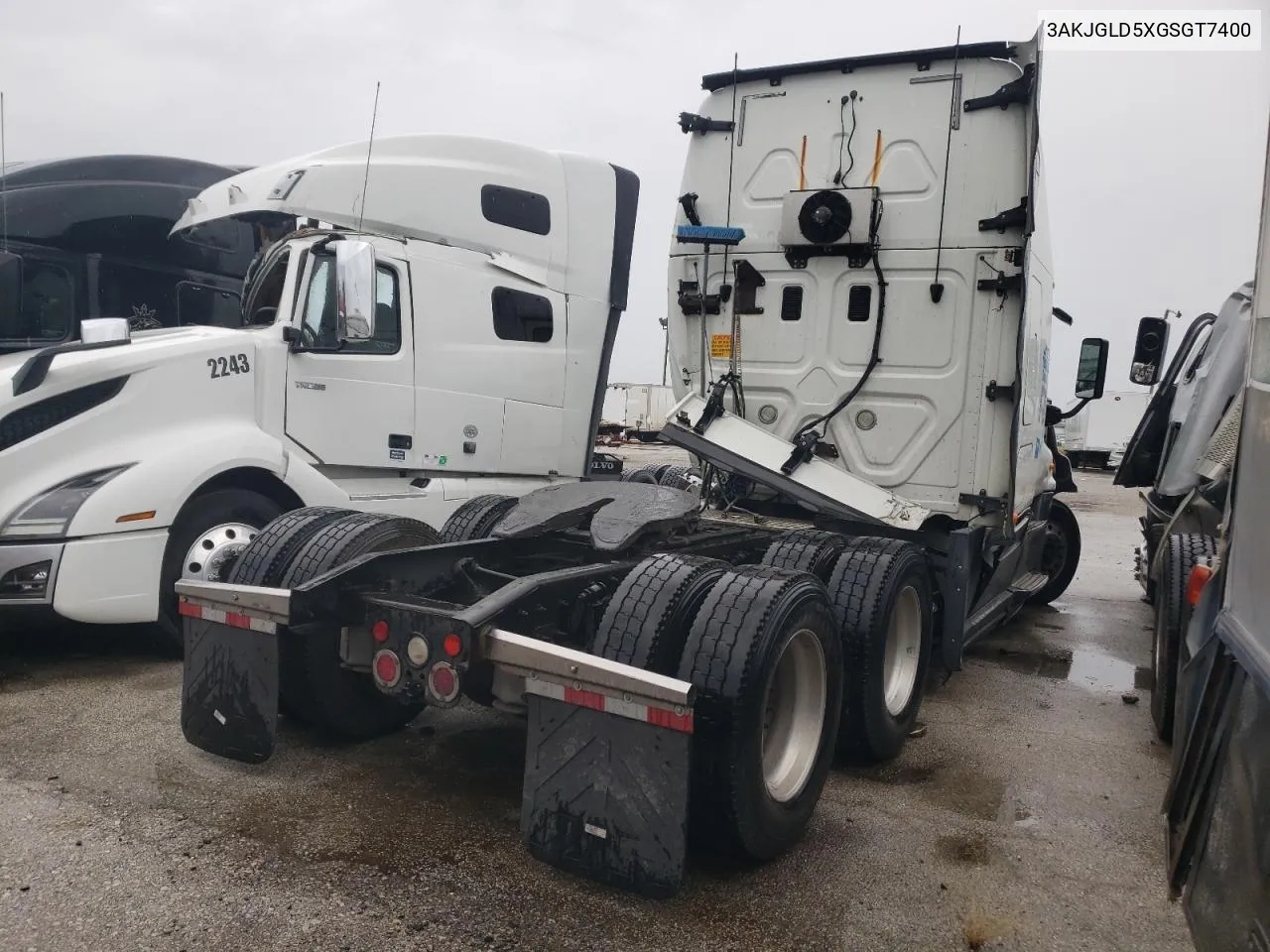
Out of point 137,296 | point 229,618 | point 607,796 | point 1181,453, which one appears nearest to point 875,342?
point 1181,453

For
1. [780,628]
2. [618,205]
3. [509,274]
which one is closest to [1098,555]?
[618,205]

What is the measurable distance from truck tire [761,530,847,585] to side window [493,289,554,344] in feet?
10.7

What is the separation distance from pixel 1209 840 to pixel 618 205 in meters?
6.33

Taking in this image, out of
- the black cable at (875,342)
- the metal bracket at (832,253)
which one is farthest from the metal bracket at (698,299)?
the black cable at (875,342)

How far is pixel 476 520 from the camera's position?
5.13 meters

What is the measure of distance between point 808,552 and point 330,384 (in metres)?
3.33

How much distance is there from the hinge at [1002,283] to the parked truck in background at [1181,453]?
112 centimetres

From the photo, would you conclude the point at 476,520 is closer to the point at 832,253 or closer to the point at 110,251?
the point at 832,253

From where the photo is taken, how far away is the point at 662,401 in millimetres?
33062

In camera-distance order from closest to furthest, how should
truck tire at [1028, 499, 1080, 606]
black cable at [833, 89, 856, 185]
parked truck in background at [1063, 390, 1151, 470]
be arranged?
black cable at [833, 89, 856, 185] < truck tire at [1028, 499, 1080, 606] < parked truck in background at [1063, 390, 1151, 470]

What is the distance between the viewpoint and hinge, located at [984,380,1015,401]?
515cm

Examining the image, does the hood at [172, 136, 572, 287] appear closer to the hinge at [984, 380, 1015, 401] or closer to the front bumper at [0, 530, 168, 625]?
the front bumper at [0, 530, 168, 625]

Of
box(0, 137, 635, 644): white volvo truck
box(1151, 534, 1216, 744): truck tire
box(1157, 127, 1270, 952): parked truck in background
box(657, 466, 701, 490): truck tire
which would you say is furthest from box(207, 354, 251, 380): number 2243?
box(1151, 534, 1216, 744): truck tire

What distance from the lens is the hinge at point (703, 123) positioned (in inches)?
228
